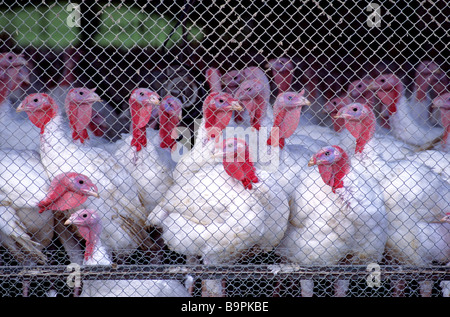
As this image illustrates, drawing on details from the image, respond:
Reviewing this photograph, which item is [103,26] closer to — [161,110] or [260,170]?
[161,110]

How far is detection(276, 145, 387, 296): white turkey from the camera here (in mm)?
4117

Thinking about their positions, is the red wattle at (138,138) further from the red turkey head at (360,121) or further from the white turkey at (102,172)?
the red turkey head at (360,121)

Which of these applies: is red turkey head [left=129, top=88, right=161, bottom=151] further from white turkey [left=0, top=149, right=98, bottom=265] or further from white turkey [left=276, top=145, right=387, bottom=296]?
white turkey [left=276, top=145, right=387, bottom=296]

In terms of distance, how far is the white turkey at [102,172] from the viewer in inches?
171

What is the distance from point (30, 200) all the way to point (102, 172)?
0.50 metres

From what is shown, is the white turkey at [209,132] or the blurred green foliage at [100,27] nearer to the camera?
the white turkey at [209,132]

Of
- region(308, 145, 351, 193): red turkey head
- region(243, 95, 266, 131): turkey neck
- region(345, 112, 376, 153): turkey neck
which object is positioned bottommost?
region(308, 145, 351, 193): red turkey head

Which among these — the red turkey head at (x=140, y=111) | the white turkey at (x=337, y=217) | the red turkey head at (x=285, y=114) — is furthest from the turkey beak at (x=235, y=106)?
the white turkey at (x=337, y=217)

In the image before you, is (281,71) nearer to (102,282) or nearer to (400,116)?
(400,116)

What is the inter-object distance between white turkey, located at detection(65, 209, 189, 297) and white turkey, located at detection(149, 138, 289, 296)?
0.94ft

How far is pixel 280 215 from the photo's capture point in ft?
13.8

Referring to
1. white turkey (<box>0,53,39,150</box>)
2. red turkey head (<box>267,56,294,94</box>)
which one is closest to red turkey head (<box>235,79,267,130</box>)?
red turkey head (<box>267,56,294,94</box>)

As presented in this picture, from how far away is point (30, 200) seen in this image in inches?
163
